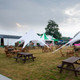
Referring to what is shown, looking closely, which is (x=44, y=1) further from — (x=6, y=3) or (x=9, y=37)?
(x=9, y=37)

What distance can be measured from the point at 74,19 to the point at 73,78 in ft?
46.5

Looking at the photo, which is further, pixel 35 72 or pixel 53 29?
pixel 53 29

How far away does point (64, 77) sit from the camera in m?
3.83

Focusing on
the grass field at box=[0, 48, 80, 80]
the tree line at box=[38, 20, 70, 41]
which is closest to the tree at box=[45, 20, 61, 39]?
the tree line at box=[38, 20, 70, 41]

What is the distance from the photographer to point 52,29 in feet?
148

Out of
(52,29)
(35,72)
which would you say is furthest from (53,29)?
(35,72)

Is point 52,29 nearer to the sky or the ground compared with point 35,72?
nearer to the sky

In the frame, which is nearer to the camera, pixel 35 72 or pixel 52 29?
Answer: pixel 35 72

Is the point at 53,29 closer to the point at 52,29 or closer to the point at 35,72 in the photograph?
the point at 52,29

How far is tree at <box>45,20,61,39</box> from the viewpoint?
143ft

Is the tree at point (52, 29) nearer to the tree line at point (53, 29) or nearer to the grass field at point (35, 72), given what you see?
the tree line at point (53, 29)

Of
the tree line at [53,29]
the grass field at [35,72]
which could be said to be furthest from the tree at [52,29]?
the grass field at [35,72]

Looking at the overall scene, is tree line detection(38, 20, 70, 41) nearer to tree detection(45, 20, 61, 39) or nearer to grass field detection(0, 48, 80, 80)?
tree detection(45, 20, 61, 39)

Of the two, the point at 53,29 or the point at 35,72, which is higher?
the point at 53,29
